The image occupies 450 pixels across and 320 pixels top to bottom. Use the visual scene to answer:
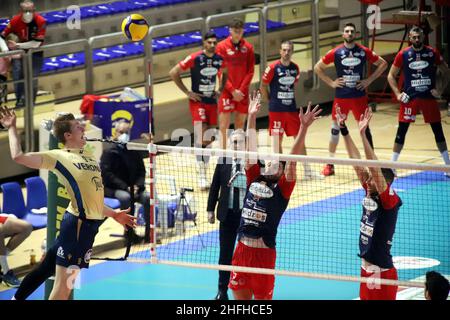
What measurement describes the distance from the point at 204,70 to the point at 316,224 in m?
3.80

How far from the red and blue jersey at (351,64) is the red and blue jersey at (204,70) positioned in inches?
70.1

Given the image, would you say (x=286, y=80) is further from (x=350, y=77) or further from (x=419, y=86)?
(x=419, y=86)

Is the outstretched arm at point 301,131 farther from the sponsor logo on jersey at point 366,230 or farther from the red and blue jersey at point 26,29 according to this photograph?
the red and blue jersey at point 26,29

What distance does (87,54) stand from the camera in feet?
60.3

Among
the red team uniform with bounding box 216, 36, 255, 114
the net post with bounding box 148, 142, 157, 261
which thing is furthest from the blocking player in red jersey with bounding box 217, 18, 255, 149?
the net post with bounding box 148, 142, 157, 261

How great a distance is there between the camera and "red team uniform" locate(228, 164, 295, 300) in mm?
11430

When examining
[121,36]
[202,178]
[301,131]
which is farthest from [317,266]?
[121,36]

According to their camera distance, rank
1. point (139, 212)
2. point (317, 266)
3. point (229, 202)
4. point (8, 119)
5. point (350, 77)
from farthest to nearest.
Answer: point (350, 77), point (139, 212), point (317, 266), point (229, 202), point (8, 119)

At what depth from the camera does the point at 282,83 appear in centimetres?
1795

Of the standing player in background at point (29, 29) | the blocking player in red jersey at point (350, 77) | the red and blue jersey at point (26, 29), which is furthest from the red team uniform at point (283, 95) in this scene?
the red and blue jersey at point (26, 29)

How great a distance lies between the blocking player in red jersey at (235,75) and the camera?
1862cm

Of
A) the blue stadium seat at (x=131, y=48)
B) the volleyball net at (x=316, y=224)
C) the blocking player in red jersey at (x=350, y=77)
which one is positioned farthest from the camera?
the blue stadium seat at (x=131, y=48)
